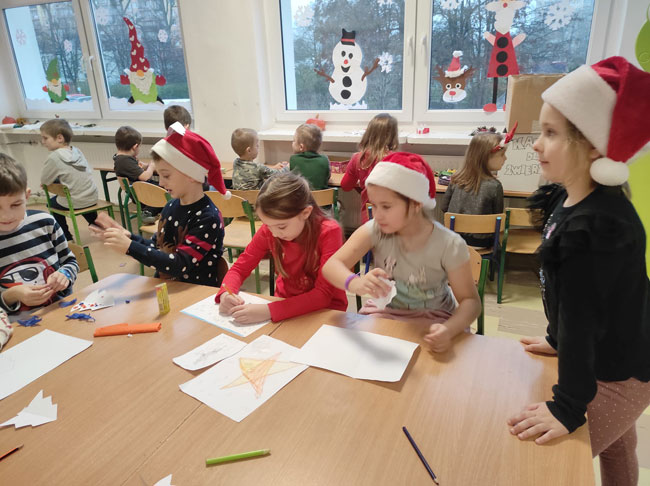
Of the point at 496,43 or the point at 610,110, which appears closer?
the point at 610,110

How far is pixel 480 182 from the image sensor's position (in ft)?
9.52

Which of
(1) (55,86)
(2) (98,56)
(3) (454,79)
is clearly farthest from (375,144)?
(1) (55,86)

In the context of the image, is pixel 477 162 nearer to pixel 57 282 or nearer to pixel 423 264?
pixel 423 264

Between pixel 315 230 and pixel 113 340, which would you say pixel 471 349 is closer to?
pixel 315 230

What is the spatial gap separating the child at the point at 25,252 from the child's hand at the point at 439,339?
129 cm

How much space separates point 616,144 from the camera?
2.78 ft

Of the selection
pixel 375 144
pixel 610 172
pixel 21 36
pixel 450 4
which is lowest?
pixel 375 144

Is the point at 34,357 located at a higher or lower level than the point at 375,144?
lower

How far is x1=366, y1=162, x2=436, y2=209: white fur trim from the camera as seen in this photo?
4.46ft

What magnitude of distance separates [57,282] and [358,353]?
3.68ft

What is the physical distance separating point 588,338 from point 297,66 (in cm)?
412

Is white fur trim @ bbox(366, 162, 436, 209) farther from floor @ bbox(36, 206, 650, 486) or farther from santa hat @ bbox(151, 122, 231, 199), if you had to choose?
floor @ bbox(36, 206, 650, 486)

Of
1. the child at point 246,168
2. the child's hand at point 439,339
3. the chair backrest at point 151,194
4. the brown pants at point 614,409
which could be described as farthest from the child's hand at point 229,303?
the child at point 246,168

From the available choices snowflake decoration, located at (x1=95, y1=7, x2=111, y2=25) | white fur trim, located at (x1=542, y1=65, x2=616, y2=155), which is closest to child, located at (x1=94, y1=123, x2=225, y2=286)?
white fur trim, located at (x1=542, y1=65, x2=616, y2=155)
